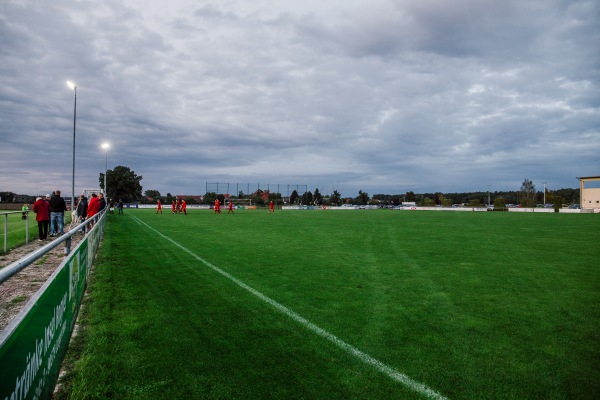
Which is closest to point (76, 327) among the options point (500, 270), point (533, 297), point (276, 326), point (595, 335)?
point (276, 326)

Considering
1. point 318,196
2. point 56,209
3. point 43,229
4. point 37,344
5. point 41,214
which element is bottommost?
point 43,229

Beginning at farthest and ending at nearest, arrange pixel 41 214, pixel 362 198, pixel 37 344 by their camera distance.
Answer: pixel 362 198
pixel 41 214
pixel 37 344

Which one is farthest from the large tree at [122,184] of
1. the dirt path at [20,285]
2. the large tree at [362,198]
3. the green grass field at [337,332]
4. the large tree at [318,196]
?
the green grass field at [337,332]

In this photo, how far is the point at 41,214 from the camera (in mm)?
14492

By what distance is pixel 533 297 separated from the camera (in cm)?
640

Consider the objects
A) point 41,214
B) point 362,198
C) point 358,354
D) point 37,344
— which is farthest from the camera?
point 362,198

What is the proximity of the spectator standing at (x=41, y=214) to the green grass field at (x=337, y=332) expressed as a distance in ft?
23.8

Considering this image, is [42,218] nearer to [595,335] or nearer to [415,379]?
[415,379]

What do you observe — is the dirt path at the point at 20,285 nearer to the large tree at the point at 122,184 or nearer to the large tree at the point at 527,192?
the large tree at the point at 122,184

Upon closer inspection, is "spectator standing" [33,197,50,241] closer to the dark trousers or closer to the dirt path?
the dark trousers

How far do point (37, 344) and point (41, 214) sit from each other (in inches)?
567

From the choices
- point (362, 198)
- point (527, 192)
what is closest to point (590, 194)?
point (527, 192)

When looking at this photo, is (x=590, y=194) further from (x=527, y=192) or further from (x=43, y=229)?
(x=43, y=229)

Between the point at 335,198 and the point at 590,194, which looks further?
the point at 335,198
